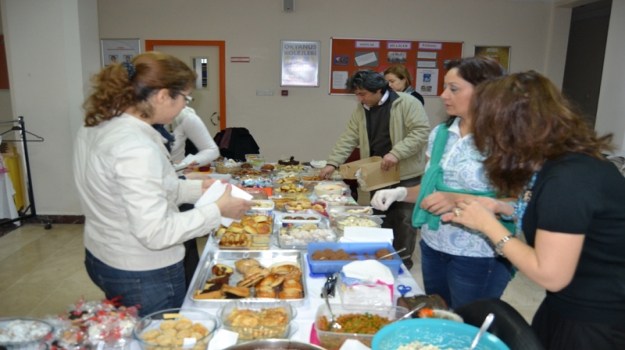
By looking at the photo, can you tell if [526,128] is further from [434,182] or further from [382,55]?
[382,55]

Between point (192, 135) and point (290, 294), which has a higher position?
point (192, 135)

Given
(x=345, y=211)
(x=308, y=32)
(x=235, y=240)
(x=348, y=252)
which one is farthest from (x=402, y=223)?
(x=308, y=32)

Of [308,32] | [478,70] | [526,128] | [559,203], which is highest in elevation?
[308,32]

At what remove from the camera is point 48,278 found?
11.1 feet

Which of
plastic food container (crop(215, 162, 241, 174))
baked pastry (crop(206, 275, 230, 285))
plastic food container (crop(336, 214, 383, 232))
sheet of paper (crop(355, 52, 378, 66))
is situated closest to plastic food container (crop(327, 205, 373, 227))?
plastic food container (crop(336, 214, 383, 232))

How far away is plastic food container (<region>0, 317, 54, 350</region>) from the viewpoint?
111 centimetres

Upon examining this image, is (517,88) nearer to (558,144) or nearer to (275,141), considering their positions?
(558,144)

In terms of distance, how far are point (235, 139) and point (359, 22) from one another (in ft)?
8.57

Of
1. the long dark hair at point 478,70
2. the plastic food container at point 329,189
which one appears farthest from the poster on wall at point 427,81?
the long dark hair at point 478,70

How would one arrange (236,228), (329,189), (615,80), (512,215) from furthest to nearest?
1. (615,80)
2. (329,189)
3. (236,228)
4. (512,215)

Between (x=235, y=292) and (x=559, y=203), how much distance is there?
99 centimetres

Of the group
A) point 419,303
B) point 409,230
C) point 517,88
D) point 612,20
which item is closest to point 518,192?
point 517,88

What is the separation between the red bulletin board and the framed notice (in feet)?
0.77

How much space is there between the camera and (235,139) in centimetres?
452
